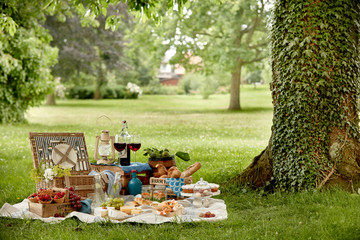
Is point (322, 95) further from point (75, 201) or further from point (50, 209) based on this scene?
point (50, 209)

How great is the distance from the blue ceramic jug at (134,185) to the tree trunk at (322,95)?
2.05 m

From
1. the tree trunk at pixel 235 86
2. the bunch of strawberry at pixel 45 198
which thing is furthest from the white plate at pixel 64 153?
the tree trunk at pixel 235 86

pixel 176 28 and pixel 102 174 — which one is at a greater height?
pixel 176 28

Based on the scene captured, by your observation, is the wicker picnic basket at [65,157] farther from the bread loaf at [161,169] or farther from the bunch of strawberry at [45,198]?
the bread loaf at [161,169]

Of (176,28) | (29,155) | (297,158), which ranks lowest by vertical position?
(29,155)

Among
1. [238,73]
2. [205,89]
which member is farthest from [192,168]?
[205,89]

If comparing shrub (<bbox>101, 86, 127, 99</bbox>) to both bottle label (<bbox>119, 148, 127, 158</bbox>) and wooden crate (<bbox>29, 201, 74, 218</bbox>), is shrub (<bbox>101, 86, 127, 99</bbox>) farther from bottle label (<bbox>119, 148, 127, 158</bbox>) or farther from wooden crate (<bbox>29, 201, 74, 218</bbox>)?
wooden crate (<bbox>29, 201, 74, 218</bbox>)

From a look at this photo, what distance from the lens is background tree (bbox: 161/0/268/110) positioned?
934 inches

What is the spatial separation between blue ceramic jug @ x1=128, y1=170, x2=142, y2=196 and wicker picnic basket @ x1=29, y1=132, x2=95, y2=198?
0.52 m

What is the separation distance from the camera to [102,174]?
5.96 m

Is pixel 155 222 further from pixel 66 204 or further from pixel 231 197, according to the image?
pixel 231 197

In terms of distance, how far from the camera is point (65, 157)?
240 inches

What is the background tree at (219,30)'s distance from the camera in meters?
23.7

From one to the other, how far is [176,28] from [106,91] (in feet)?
76.1
